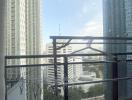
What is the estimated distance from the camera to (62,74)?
272 centimetres

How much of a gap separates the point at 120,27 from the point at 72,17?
678 mm

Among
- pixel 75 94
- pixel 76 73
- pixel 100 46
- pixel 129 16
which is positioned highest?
pixel 129 16

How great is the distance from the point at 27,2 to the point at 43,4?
0.68 ft

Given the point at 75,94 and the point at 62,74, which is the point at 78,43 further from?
the point at 75,94

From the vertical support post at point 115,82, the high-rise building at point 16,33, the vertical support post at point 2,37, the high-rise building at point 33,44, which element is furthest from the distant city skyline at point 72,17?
the vertical support post at point 2,37

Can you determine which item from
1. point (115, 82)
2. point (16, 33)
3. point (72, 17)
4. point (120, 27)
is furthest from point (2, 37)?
point (120, 27)

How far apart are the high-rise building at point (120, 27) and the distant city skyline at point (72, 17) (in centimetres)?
11

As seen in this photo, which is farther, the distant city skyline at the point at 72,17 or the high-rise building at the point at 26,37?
the distant city skyline at the point at 72,17

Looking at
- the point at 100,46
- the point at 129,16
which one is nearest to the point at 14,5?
the point at 100,46

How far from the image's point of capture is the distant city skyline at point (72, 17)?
2.99 metres

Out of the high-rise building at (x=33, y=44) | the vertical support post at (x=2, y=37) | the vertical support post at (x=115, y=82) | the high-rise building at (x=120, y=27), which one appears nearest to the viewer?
the vertical support post at (x=2, y=37)

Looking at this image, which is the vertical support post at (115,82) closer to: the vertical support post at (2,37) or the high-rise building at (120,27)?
the high-rise building at (120,27)

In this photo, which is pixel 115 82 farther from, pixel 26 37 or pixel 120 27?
pixel 26 37

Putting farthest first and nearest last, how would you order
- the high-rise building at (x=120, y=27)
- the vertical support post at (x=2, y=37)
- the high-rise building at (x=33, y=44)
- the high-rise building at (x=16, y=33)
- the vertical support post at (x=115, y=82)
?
the high-rise building at (x=120, y=27)
the vertical support post at (x=115, y=82)
the high-rise building at (x=33, y=44)
the high-rise building at (x=16, y=33)
the vertical support post at (x=2, y=37)
